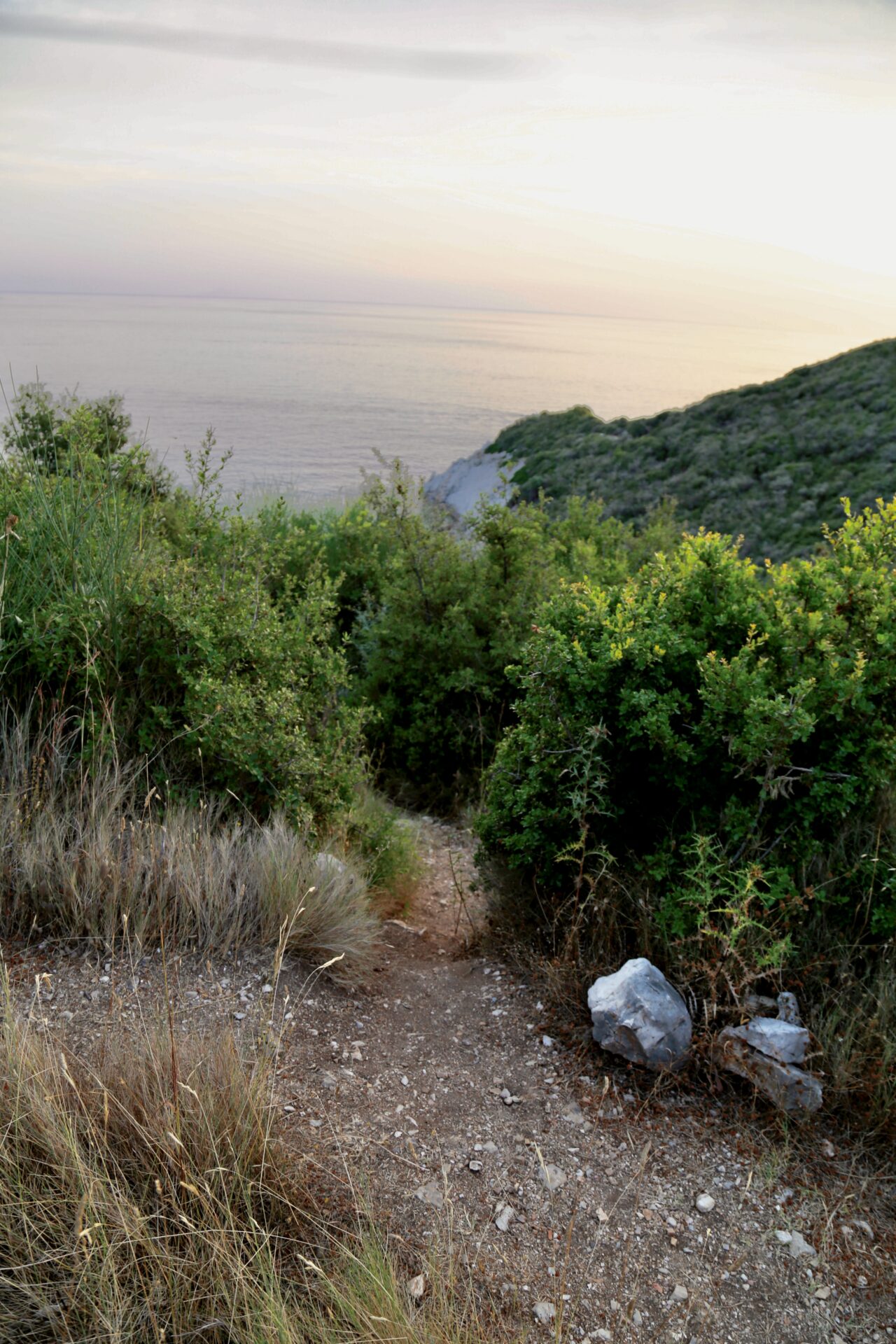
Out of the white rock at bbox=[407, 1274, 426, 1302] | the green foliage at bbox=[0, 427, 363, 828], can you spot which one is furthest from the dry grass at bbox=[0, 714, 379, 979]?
→ the white rock at bbox=[407, 1274, 426, 1302]

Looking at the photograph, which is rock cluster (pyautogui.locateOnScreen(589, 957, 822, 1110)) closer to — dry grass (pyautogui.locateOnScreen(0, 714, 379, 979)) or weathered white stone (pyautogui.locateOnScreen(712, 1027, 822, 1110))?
weathered white stone (pyautogui.locateOnScreen(712, 1027, 822, 1110))

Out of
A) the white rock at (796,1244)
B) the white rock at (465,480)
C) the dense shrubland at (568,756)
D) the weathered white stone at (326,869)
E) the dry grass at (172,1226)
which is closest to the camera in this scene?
the dry grass at (172,1226)

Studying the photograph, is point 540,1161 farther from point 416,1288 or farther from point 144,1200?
point 144,1200

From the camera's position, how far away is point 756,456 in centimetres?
1936

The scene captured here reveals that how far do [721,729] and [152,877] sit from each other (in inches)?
94.5

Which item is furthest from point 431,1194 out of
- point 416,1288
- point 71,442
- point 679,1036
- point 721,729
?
point 71,442

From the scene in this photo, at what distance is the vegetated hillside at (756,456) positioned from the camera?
54.9 feet

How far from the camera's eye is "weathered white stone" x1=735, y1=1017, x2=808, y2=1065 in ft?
9.35

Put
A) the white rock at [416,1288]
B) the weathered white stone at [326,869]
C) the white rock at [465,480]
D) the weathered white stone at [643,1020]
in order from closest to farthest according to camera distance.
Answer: the white rock at [416,1288]
the weathered white stone at [643,1020]
the weathered white stone at [326,869]
the white rock at [465,480]

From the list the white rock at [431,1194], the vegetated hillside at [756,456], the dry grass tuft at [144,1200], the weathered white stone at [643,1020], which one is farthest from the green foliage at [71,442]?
the vegetated hillside at [756,456]

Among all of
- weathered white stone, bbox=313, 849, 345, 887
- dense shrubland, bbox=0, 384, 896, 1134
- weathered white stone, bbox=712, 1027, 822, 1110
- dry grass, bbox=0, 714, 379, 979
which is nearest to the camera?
weathered white stone, bbox=712, 1027, 822, 1110

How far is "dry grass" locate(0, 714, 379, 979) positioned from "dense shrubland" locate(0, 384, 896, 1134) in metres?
0.02

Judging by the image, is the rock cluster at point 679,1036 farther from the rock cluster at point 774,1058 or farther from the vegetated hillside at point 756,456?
the vegetated hillside at point 756,456

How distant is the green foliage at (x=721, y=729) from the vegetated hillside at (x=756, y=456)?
39.3 ft
